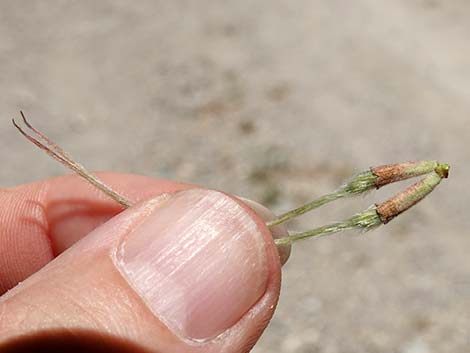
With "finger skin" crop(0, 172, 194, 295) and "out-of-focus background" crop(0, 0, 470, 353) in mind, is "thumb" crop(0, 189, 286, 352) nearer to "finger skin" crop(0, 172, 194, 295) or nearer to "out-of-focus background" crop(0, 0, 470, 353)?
"finger skin" crop(0, 172, 194, 295)

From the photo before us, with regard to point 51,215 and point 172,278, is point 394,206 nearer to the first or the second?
point 172,278

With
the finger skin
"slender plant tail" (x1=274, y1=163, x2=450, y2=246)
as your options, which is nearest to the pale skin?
"slender plant tail" (x1=274, y1=163, x2=450, y2=246)

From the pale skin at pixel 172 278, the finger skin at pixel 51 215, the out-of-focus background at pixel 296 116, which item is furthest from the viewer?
the out-of-focus background at pixel 296 116

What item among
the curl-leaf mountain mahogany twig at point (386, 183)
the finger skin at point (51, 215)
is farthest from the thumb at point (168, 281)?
the finger skin at point (51, 215)

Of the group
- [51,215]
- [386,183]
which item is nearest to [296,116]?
[51,215]

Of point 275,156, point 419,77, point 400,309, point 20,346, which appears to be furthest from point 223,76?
point 20,346

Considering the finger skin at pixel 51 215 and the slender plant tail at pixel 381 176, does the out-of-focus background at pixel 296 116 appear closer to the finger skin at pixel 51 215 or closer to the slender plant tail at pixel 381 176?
the finger skin at pixel 51 215
